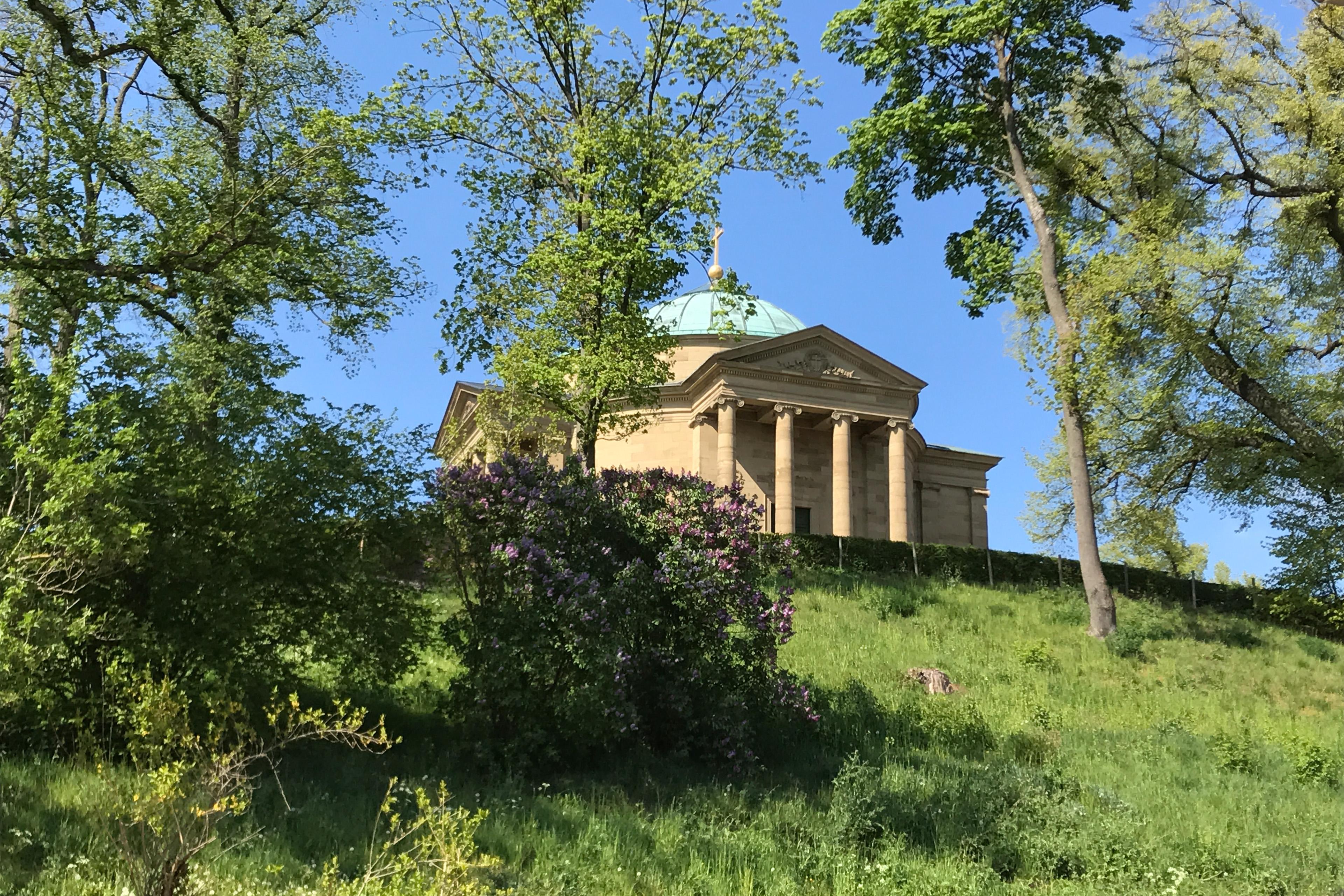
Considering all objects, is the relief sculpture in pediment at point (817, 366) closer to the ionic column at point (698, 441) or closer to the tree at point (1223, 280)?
the ionic column at point (698, 441)

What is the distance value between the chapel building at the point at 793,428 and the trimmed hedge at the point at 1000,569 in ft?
23.6

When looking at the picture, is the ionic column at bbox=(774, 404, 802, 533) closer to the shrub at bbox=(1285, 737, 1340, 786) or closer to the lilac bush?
the shrub at bbox=(1285, 737, 1340, 786)

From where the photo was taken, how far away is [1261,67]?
2467 cm

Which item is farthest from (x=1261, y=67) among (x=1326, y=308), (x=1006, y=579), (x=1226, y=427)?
(x=1006, y=579)

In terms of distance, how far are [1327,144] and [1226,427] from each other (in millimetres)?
6933

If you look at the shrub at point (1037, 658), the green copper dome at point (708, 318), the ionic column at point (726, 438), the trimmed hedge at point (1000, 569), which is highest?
the green copper dome at point (708, 318)

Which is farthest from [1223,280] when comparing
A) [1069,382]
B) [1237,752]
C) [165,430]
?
[165,430]

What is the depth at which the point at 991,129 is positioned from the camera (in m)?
26.0

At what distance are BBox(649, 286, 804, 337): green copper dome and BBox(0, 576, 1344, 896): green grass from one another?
2888cm

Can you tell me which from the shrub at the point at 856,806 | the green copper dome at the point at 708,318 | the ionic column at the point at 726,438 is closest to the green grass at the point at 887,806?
the shrub at the point at 856,806

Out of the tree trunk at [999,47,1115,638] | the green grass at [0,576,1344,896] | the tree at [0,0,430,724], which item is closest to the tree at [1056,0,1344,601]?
the tree trunk at [999,47,1115,638]

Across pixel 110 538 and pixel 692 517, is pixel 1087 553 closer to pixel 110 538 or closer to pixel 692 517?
pixel 692 517

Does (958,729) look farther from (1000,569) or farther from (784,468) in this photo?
(784,468)

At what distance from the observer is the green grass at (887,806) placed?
27.7 ft
